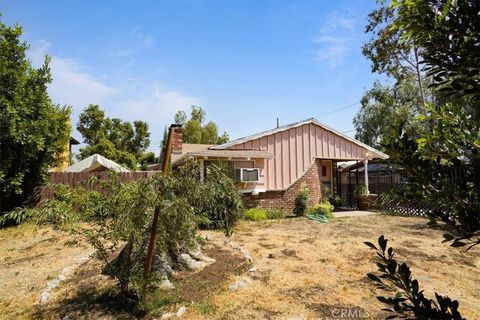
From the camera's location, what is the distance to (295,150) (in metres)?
16.0

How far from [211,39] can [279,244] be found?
268 inches

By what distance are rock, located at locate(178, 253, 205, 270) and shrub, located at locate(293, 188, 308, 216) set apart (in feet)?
28.8

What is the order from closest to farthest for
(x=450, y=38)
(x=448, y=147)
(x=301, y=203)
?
(x=450, y=38)
(x=448, y=147)
(x=301, y=203)

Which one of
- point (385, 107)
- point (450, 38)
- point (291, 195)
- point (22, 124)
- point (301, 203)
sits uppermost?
point (385, 107)

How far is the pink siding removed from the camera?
50.6 ft

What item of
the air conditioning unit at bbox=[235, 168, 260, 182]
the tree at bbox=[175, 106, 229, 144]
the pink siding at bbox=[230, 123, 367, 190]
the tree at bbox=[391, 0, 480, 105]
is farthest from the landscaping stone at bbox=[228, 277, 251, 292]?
the tree at bbox=[175, 106, 229, 144]

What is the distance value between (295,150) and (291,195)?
7.63ft

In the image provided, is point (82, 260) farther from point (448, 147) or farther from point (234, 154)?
point (234, 154)

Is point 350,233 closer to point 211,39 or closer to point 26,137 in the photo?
point 211,39

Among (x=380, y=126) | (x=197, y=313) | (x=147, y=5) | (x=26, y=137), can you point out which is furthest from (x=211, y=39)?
(x=380, y=126)

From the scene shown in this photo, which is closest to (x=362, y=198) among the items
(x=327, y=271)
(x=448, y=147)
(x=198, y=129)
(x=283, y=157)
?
(x=283, y=157)

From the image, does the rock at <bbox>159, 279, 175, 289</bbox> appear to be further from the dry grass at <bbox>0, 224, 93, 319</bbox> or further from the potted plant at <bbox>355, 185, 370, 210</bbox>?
the potted plant at <bbox>355, 185, 370, 210</bbox>

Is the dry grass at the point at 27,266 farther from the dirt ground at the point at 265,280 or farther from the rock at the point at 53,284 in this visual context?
the rock at the point at 53,284

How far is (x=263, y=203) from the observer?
1495 cm
